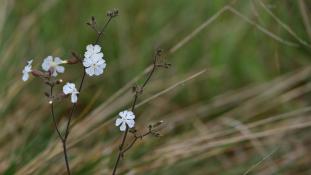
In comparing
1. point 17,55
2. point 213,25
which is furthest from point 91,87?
point 213,25

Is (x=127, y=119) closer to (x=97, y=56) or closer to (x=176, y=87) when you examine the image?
(x=97, y=56)

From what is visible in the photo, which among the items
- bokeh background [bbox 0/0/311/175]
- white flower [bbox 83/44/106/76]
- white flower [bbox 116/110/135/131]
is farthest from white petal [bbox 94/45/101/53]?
bokeh background [bbox 0/0/311/175]

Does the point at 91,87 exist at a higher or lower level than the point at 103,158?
higher

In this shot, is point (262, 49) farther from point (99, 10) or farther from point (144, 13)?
point (99, 10)

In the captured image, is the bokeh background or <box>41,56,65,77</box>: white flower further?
the bokeh background

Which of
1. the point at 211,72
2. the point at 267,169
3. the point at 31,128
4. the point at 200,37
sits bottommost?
the point at 267,169

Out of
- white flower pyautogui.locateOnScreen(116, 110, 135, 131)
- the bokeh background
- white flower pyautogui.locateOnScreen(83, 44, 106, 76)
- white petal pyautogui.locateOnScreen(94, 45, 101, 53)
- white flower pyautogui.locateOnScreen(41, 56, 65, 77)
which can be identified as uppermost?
the bokeh background

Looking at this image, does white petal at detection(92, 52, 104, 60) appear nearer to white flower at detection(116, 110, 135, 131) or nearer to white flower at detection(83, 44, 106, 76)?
white flower at detection(83, 44, 106, 76)

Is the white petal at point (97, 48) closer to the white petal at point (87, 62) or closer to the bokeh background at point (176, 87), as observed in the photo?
the white petal at point (87, 62)

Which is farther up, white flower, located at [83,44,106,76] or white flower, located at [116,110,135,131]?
white flower, located at [83,44,106,76]
